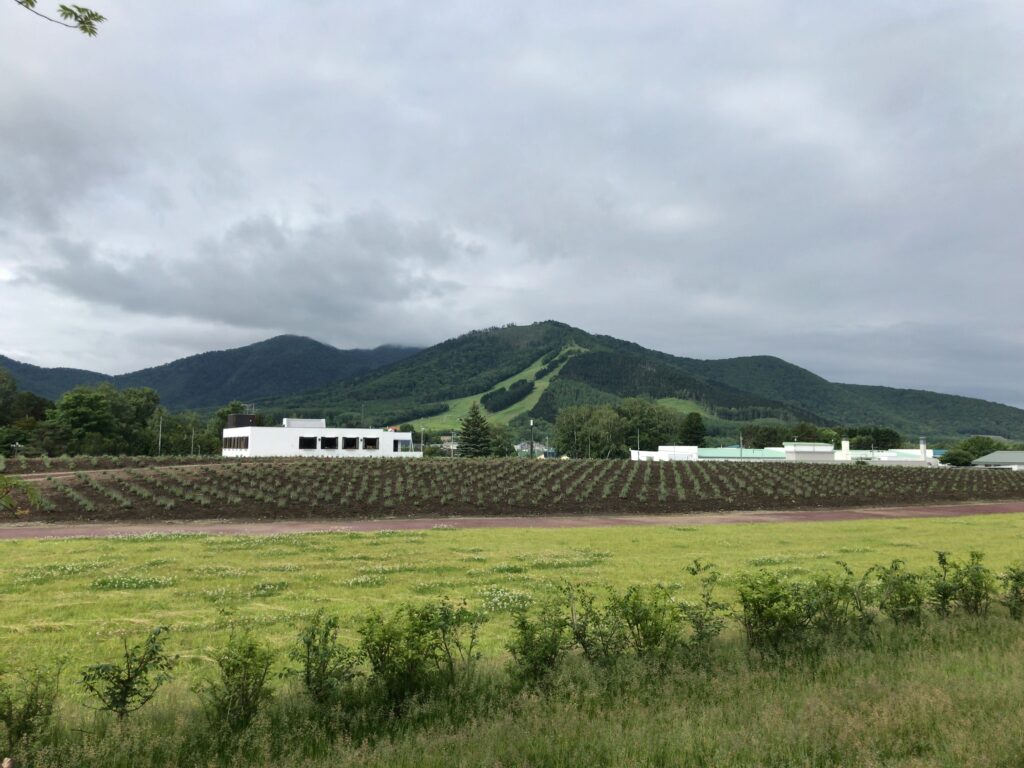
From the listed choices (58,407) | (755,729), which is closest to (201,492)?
(755,729)

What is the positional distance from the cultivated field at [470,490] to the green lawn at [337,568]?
7757 millimetres

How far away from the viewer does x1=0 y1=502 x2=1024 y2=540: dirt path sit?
21859mm

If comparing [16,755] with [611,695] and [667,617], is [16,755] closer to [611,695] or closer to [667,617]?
[611,695]

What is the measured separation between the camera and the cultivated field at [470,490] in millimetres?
27891

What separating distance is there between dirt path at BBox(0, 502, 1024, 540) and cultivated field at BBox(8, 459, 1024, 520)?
149 centimetres

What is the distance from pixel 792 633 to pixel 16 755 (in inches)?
291

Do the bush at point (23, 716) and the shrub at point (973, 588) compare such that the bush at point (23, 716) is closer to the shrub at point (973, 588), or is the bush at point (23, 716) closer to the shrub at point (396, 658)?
the shrub at point (396, 658)

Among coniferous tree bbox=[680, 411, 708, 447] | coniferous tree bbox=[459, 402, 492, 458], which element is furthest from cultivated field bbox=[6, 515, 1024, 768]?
coniferous tree bbox=[680, 411, 708, 447]

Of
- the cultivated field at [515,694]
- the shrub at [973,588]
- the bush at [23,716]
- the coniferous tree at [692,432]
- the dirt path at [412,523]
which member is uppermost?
the coniferous tree at [692,432]

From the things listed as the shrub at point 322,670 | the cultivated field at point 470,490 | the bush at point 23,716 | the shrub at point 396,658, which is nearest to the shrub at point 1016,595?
the shrub at point 396,658

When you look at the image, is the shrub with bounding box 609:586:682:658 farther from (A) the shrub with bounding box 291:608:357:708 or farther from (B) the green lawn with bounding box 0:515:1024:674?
(A) the shrub with bounding box 291:608:357:708

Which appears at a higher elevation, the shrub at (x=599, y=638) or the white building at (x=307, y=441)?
the white building at (x=307, y=441)

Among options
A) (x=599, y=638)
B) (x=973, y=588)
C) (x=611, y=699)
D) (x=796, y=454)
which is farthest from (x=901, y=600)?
(x=796, y=454)

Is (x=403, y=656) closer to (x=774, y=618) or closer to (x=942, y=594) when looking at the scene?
(x=774, y=618)
